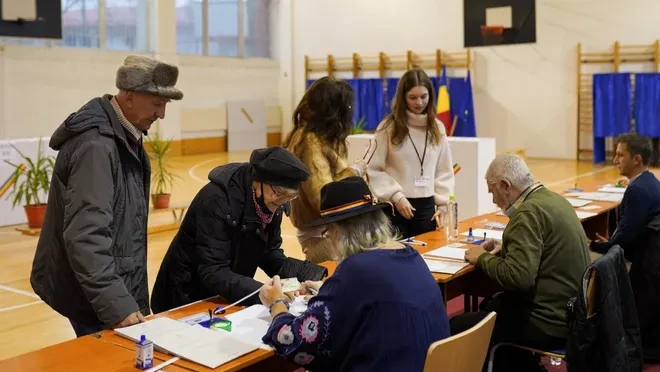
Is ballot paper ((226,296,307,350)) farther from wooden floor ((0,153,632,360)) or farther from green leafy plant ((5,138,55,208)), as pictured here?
green leafy plant ((5,138,55,208))

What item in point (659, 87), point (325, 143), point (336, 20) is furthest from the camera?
point (336, 20)

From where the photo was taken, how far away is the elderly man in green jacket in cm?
293

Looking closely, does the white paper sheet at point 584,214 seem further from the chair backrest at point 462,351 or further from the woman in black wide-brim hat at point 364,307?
the woman in black wide-brim hat at point 364,307

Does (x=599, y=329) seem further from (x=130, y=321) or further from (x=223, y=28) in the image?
(x=223, y=28)

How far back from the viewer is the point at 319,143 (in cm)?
344

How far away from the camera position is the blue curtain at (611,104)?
13.1 metres

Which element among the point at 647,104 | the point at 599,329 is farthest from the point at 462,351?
the point at 647,104

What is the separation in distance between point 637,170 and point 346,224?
107 inches

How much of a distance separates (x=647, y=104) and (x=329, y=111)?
11.0m

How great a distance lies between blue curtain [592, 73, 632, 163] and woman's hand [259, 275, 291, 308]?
11.8 metres

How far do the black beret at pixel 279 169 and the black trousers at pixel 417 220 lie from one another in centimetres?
179

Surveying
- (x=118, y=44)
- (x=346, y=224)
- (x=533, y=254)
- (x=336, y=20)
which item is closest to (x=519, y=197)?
(x=533, y=254)

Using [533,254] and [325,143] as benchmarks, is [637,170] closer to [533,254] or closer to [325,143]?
[533,254]

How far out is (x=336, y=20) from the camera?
16.9 metres
